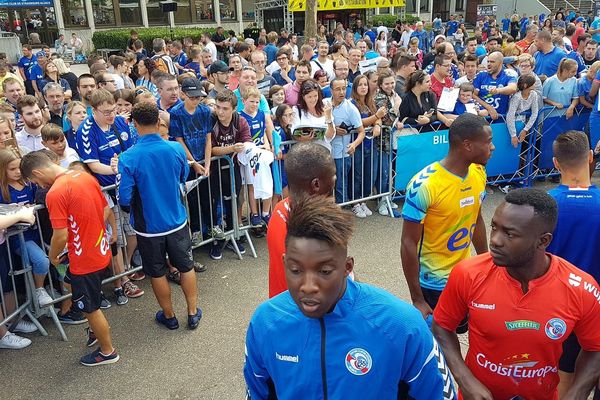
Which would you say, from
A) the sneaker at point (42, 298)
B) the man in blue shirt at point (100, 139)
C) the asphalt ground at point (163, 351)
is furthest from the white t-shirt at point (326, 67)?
the sneaker at point (42, 298)

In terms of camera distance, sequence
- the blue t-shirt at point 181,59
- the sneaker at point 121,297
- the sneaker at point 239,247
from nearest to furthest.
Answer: the sneaker at point 121,297
the sneaker at point 239,247
the blue t-shirt at point 181,59

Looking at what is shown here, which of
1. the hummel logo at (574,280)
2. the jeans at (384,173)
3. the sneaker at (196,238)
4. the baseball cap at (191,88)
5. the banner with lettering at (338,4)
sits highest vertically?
the banner with lettering at (338,4)

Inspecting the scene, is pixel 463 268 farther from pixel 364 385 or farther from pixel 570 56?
pixel 570 56

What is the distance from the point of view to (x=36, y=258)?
500 cm

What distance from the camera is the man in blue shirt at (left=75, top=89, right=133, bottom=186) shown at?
217 inches

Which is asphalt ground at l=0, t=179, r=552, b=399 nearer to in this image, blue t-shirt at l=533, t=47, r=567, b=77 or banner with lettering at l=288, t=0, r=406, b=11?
blue t-shirt at l=533, t=47, r=567, b=77

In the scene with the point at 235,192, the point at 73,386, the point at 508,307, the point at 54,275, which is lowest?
the point at 73,386

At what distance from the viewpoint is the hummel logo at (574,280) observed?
2475 mm

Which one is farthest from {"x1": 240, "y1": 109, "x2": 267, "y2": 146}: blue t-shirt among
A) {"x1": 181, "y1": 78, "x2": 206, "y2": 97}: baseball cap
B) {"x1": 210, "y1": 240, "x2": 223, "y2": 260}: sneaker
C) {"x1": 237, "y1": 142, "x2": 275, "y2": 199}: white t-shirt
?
{"x1": 210, "y1": 240, "x2": 223, "y2": 260}: sneaker

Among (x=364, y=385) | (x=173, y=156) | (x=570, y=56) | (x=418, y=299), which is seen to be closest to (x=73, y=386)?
(x=173, y=156)

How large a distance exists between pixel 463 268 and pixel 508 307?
0.28 metres

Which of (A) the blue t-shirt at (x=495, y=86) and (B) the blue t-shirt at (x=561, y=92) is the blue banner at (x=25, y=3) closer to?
(A) the blue t-shirt at (x=495, y=86)

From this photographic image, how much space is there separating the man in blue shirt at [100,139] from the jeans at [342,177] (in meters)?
3.15

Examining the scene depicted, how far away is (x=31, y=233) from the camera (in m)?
5.12
